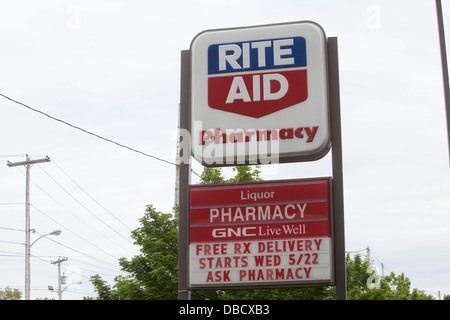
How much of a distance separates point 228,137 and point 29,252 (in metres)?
32.0

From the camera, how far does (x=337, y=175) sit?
9164 millimetres

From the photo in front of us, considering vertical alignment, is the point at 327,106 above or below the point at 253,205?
above

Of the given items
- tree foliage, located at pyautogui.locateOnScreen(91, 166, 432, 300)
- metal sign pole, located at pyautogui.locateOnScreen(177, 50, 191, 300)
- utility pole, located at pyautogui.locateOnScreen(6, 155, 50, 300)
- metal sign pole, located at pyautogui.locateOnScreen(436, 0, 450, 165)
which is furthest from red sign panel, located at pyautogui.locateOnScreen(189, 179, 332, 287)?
utility pole, located at pyautogui.locateOnScreen(6, 155, 50, 300)

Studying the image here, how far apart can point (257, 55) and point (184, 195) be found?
2.32m

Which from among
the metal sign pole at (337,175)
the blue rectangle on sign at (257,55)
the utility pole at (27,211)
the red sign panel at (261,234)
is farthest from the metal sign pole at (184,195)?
the utility pole at (27,211)

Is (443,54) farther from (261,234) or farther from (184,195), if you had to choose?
(184,195)

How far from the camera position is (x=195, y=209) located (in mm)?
9375

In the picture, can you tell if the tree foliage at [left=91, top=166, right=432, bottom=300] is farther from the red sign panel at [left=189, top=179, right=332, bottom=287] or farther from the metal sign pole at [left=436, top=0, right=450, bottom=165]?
the red sign panel at [left=189, top=179, right=332, bottom=287]

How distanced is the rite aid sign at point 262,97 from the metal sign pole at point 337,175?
0.13 meters

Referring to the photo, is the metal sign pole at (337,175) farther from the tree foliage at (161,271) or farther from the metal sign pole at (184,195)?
the tree foliage at (161,271)

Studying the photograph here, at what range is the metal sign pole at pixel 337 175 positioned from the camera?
28.8ft
